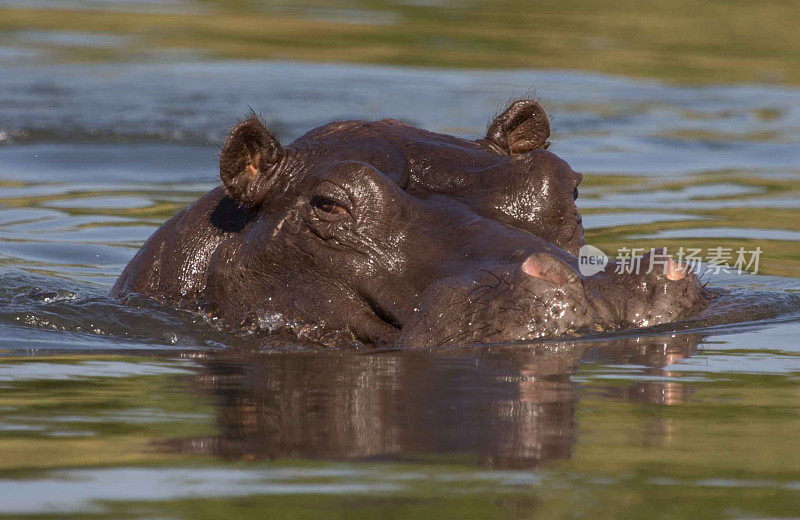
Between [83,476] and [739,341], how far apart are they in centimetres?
386

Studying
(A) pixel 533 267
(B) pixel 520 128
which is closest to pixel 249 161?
(B) pixel 520 128

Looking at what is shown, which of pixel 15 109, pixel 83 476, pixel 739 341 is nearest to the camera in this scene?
pixel 83 476

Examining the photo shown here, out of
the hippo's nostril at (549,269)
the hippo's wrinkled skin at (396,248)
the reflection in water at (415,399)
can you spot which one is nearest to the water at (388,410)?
the reflection in water at (415,399)

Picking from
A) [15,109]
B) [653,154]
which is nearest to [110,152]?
[15,109]

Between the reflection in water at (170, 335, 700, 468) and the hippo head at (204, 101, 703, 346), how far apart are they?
0.17 metres

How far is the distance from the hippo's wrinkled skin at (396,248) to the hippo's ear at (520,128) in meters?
0.02

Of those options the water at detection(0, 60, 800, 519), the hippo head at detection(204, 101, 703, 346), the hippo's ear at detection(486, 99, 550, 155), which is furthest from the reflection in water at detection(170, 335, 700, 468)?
the hippo's ear at detection(486, 99, 550, 155)

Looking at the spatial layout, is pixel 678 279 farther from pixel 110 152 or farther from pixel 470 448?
pixel 110 152

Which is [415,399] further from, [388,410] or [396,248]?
[396,248]

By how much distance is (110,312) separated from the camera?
8.90 m

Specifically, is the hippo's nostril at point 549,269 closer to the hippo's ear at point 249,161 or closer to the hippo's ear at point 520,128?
the hippo's ear at point 249,161

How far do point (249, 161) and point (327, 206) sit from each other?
667mm

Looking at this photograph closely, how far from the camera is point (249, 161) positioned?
8133 millimetres

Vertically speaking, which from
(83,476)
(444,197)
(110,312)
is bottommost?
(83,476)
